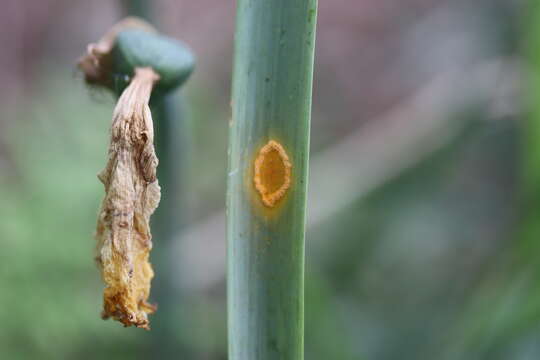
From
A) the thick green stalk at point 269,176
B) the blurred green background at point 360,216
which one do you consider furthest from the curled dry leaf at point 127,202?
the blurred green background at point 360,216

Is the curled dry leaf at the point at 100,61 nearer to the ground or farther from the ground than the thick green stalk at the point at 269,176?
farther from the ground

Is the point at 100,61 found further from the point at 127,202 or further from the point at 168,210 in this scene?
the point at 168,210

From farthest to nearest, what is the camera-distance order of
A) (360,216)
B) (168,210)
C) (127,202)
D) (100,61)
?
(360,216)
(168,210)
(100,61)
(127,202)

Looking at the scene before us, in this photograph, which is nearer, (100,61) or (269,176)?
(269,176)

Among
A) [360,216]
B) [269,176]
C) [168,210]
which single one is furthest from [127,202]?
[360,216]

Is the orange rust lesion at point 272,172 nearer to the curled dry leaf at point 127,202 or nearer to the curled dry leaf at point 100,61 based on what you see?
the curled dry leaf at point 127,202

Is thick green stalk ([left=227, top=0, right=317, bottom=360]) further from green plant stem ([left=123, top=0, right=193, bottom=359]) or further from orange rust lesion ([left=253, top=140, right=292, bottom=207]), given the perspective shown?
green plant stem ([left=123, top=0, right=193, bottom=359])

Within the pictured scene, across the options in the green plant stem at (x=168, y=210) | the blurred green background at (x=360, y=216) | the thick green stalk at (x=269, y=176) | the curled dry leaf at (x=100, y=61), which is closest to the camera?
the thick green stalk at (x=269, y=176)
